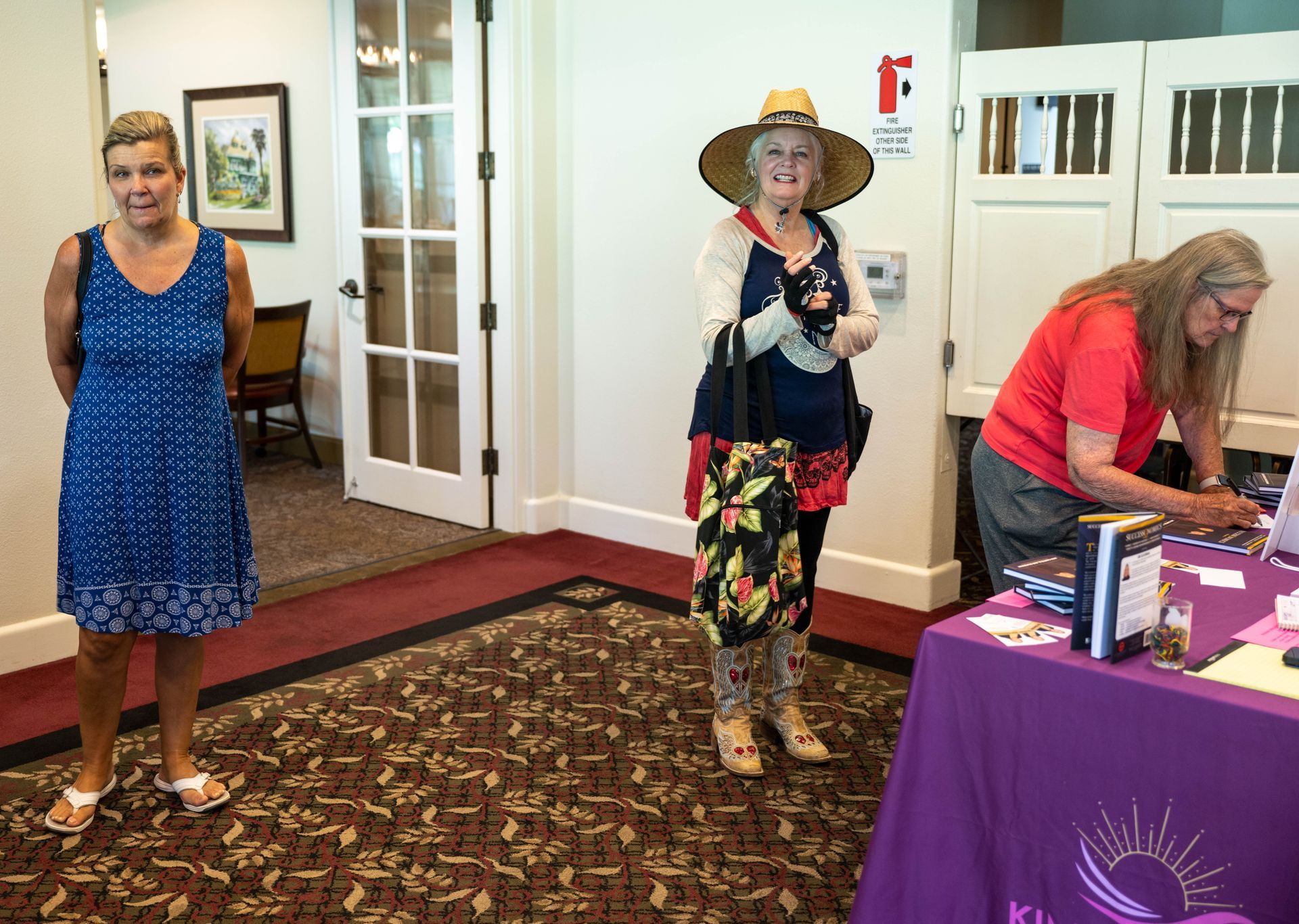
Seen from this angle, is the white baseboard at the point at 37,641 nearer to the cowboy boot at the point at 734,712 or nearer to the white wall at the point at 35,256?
the white wall at the point at 35,256

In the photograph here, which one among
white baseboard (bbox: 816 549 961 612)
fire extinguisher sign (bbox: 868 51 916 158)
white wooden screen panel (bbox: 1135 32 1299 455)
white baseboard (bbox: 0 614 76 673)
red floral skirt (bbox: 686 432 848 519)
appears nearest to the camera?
red floral skirt (bbox: 686 432 848 519)

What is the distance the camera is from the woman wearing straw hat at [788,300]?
2781 millimetres

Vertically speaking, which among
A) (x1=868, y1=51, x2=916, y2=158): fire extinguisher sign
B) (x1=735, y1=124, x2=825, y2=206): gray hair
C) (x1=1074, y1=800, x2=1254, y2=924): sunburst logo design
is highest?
(x1=868, y1=51, x2=916, y2=158): fire extinguisher sign

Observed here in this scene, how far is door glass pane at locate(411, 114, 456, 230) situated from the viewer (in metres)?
5.29

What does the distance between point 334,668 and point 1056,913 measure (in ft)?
8.29

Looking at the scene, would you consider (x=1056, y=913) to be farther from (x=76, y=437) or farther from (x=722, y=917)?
(x=76, y=437)

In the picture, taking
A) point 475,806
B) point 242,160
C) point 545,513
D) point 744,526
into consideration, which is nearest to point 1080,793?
point 744,526

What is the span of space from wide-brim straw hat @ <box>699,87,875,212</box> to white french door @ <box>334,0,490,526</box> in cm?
236

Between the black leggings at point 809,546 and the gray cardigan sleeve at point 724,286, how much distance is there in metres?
0.46

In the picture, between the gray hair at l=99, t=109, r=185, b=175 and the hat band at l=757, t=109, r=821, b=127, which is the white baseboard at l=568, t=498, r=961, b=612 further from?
the gray hair at l=99, t=109, r=185, b=175

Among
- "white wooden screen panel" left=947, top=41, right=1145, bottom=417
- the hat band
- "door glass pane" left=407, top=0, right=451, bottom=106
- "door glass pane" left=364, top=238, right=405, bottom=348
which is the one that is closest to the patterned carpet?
"white wooden screen panel" left=947, top=41, right=1145, bottom=417

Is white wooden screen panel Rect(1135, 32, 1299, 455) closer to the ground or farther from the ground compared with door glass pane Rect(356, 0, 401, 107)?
closer to the ground

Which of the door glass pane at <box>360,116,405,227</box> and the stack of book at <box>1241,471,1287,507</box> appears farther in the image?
the door glass pane at <box>360,116,405,227</box>

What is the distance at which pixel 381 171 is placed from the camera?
18.2 ft
